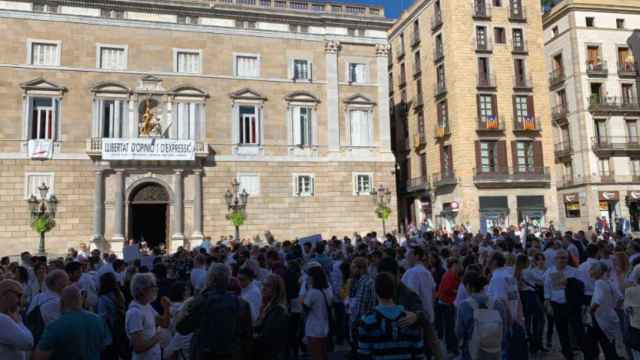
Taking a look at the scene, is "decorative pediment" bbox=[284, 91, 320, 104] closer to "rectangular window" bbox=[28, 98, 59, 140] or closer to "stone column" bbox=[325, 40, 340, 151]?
"stone column" bbox=[325, 40, 340, 151]

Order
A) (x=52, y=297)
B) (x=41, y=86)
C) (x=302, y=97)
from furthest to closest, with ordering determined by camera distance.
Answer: (x=302, y=97) → (x=41, y=86) → (x=52, y=297)

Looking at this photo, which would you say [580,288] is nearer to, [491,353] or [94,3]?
[491,353]

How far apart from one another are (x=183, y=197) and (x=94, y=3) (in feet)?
37.0

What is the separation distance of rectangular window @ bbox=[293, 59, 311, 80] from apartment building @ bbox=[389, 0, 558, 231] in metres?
11.1

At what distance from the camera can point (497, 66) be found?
3719cm

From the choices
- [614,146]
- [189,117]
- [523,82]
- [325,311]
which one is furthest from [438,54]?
[325,311]

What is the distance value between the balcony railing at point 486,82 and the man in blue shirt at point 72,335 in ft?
115

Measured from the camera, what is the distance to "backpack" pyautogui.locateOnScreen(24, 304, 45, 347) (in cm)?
624

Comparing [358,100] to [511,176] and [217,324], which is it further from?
[217,324]

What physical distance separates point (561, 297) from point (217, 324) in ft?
19.1

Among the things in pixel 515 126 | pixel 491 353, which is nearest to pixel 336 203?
pixel 515 126

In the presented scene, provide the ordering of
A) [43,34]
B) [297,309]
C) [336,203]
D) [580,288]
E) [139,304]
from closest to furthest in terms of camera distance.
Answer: [139,304], [580,288], [297,309], [43,34], [336,203]

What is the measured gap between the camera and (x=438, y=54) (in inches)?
1505

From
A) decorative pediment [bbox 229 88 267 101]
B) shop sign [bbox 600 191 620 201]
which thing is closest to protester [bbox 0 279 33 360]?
decorative pediment [bbox 229 88 267 101]
